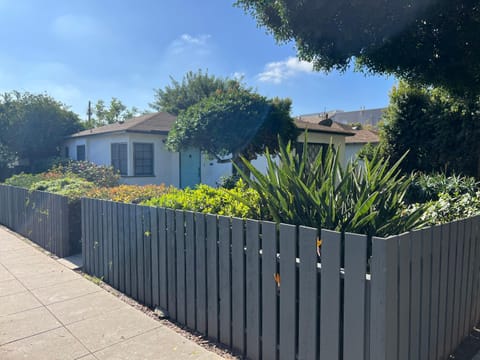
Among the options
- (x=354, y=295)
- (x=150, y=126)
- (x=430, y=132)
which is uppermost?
(x=150, y=126)

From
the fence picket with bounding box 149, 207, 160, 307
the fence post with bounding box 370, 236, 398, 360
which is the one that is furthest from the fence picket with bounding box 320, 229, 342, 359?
the fence picket with bounding box 149, 207, 160, 307

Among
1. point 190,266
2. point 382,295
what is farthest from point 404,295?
point 190,266

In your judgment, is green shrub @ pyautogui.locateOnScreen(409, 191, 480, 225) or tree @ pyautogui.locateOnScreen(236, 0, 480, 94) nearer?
green shrub @ pyautogui.locateOnScreen(409, 191, 480, 225)

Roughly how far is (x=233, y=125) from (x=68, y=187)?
5276 millimetres

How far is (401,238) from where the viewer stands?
2.25 meters

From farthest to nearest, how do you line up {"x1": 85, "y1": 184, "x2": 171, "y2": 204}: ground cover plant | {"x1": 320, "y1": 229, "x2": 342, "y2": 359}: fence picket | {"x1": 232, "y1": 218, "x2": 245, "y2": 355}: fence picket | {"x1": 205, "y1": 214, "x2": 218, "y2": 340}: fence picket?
{"x1": 85, "y1": 184, "x2": 171, "y2": 204}: ground cover plant, {"x1": 205, "y1": 214, "x2": 218, "y2": 340}: fence picket, {"x1": 232, "y1": 218, "x2": 245, "y2": 355}: fence picket, {"x1": 320, "y1": 229, "x2": 342, "y2": 359}: fence picket

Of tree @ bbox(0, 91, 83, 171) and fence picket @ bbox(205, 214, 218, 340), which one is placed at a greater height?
tree @ bbox(0, 91, 83, 171)

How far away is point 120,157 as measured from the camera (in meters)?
15.8

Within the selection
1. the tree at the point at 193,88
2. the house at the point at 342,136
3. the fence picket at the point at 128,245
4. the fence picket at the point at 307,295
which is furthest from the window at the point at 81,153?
the fence picket at the point at 307,295

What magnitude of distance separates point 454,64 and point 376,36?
132cm

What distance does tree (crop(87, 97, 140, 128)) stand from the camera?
4478cm

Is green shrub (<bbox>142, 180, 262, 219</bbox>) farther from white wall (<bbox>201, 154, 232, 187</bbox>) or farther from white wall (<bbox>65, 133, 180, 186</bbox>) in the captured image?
white wall (<bbox>65, 133, 180, 186</bbox>)

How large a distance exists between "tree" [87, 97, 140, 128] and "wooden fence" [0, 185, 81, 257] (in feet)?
124

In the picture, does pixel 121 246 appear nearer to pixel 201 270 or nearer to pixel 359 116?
pixel 201 270
